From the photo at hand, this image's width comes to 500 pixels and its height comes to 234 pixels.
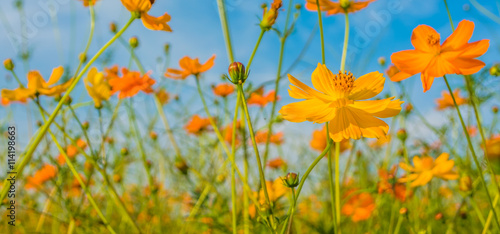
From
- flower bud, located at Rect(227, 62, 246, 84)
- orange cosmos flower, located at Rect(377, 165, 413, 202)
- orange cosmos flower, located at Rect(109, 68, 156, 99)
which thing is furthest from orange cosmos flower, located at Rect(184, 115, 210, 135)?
flower bud, located at Rect(227, 62, 246, 84)

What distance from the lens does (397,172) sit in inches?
43.3

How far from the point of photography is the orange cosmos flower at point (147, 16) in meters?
0.63

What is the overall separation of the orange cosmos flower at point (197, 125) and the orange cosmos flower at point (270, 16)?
801 mm

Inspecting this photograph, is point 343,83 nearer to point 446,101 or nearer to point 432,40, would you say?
point 432,40

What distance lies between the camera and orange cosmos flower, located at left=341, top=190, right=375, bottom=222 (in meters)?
1.25

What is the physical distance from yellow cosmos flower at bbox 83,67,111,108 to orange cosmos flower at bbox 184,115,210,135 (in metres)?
0.47

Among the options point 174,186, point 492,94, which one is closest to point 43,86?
point 174,186

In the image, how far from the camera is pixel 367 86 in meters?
0.57

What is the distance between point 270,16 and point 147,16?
Answer: 8.2 inches

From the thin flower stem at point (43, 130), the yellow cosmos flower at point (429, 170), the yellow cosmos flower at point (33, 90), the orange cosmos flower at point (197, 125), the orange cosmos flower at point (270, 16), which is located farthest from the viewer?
the orange cosmos flower at point (197, 125)

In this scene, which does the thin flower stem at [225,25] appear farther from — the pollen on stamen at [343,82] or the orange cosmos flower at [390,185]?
the orange cosmos flower at [390,185]

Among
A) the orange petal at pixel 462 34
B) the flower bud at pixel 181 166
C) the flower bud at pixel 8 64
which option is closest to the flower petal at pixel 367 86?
the orange petal at pixel 462 34

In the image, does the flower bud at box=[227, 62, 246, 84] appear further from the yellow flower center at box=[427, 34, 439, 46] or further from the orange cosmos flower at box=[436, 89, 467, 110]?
the orange cosmos flower at box=[436, 89, 467, 110]

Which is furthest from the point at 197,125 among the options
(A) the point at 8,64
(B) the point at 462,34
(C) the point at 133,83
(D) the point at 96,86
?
(B) the point at 462,34
